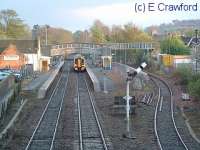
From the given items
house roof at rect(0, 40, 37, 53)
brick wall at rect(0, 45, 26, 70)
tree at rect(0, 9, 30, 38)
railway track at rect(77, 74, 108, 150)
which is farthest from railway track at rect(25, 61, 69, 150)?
tree at rect(0, 9, 30, 38)

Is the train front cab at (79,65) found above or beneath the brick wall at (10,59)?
beneath

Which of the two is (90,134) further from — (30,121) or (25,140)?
(30,121)

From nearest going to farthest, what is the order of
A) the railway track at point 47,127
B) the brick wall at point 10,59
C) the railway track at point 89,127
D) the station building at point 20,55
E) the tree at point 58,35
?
the railway track at point 89,127 < the railway track at point 47,127 < the brick wall at point 10,59 < the station building at point 20,55 < the tree at point 58,35

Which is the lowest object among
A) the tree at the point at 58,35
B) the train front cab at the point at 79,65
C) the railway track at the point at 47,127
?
the railway track at the point at 47,127

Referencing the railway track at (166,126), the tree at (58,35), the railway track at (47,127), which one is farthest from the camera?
the tree at (58,35)

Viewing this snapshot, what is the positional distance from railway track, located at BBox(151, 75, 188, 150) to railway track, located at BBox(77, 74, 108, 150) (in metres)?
2.31

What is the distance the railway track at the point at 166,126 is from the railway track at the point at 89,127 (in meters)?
2.31

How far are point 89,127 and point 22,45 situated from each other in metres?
58.8

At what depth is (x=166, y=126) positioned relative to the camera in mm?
25359

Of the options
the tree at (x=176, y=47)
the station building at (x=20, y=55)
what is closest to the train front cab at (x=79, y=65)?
the station building at (x=20, y=55)

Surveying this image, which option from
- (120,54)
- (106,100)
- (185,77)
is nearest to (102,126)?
(106,100)

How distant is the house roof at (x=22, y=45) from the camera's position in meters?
80.9

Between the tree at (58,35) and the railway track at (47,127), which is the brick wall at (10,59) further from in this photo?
the tree at (58,35)

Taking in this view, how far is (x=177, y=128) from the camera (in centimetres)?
2473
